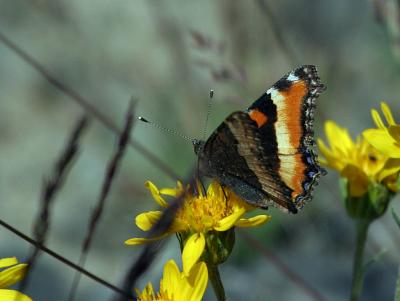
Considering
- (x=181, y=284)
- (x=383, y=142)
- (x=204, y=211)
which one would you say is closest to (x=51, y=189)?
(x=181, y=284)

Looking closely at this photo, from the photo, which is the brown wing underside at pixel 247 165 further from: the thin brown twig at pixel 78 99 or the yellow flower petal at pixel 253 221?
the thin brown twig at pixel 78 99

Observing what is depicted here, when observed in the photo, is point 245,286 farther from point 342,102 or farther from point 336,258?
point 342,102

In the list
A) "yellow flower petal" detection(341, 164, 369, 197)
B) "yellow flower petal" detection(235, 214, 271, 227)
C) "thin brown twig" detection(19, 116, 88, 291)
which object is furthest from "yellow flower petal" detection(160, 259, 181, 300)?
"yellow flower petal" detection(341, 164, 369, 197)

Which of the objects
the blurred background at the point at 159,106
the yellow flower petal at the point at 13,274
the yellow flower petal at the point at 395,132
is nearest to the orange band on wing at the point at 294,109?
the yellow flower petal at the point at 395,132

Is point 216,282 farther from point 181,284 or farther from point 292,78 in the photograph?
point 292,78

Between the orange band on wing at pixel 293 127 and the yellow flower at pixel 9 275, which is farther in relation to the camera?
the orange band on wing at pixel 293 127

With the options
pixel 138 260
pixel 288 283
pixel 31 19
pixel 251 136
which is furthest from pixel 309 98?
pixel 31 19

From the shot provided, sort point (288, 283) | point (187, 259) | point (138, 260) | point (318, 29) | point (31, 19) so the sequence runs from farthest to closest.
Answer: point (31, 19) < point (318, 29) < point (288, 283) < point (187, 259) < point (138, 260)
